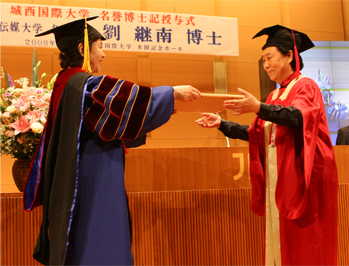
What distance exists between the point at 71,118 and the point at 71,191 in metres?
0.32

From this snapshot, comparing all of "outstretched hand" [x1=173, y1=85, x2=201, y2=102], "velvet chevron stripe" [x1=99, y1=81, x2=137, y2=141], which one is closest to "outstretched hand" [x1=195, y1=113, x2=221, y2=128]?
"outstretched hand" [x1=173, y1=85, x2=201, y2=102]

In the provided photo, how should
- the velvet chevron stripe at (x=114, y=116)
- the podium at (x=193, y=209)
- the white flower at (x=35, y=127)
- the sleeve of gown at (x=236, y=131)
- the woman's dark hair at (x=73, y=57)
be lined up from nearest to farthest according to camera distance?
the velvet chevron stripe at (x=114, y=116), the woman's dark hair at (x=73, y=57), the white flower at (x=35, y=127), the sleeve of gown at (x=236, y=131), the podium at (x=193, y=209)

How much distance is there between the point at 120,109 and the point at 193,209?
139 cm

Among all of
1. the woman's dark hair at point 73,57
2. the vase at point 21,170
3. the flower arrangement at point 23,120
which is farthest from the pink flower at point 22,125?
the woman's dark hair at point 73,57

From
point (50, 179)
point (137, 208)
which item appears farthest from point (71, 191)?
point (137, 208)

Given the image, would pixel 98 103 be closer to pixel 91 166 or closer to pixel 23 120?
pixel 91 166

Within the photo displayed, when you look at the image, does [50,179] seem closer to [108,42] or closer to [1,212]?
[1,212]

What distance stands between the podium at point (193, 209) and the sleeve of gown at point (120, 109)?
104cm

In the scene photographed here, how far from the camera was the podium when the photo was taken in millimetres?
2371

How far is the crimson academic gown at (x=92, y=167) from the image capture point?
4.33ft

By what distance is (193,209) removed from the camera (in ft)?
8.07

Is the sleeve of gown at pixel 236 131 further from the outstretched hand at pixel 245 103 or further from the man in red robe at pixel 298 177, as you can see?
the outstretched hand at pixel 245 103

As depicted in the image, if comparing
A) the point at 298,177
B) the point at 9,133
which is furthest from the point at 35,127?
the point at 298,177

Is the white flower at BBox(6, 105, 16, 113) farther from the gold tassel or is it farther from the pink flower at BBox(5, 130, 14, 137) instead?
the gold tassel
